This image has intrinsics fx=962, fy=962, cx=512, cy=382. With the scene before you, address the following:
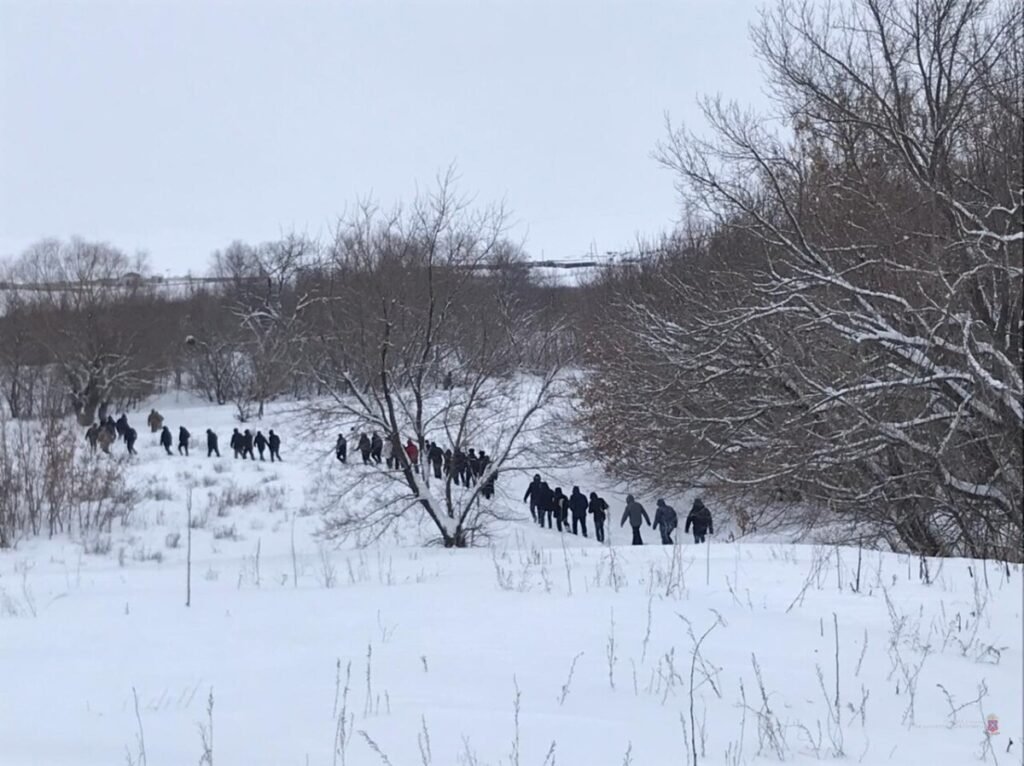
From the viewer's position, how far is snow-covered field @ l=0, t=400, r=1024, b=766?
13.6ft

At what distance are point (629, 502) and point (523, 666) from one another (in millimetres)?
14971

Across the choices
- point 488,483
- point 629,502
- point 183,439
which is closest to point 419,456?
point 488,483

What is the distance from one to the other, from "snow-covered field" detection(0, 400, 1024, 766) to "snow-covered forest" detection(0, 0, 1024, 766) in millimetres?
32

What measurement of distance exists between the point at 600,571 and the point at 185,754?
182 inches

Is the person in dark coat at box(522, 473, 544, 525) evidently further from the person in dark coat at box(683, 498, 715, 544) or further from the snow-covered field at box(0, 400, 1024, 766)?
the snow-covered field at box(0, 400, 1024, 766)

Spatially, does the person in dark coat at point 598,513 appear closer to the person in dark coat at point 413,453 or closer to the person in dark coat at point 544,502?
the person in dark coat at point 544,502

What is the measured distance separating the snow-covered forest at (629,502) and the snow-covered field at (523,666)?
32mm

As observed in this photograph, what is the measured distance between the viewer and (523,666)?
17.4 ft

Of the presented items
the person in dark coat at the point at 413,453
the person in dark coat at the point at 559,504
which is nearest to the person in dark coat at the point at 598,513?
the person in dark coat at the point at 559,504

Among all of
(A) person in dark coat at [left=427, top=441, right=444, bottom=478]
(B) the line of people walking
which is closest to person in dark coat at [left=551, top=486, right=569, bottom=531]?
(B) the line of people walking

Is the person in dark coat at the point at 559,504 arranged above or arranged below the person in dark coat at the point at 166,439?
below

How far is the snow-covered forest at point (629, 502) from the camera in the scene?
4574mm

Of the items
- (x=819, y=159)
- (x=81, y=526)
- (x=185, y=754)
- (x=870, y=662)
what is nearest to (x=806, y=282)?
(x=819, y=159)

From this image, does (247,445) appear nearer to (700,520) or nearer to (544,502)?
(544,502)
